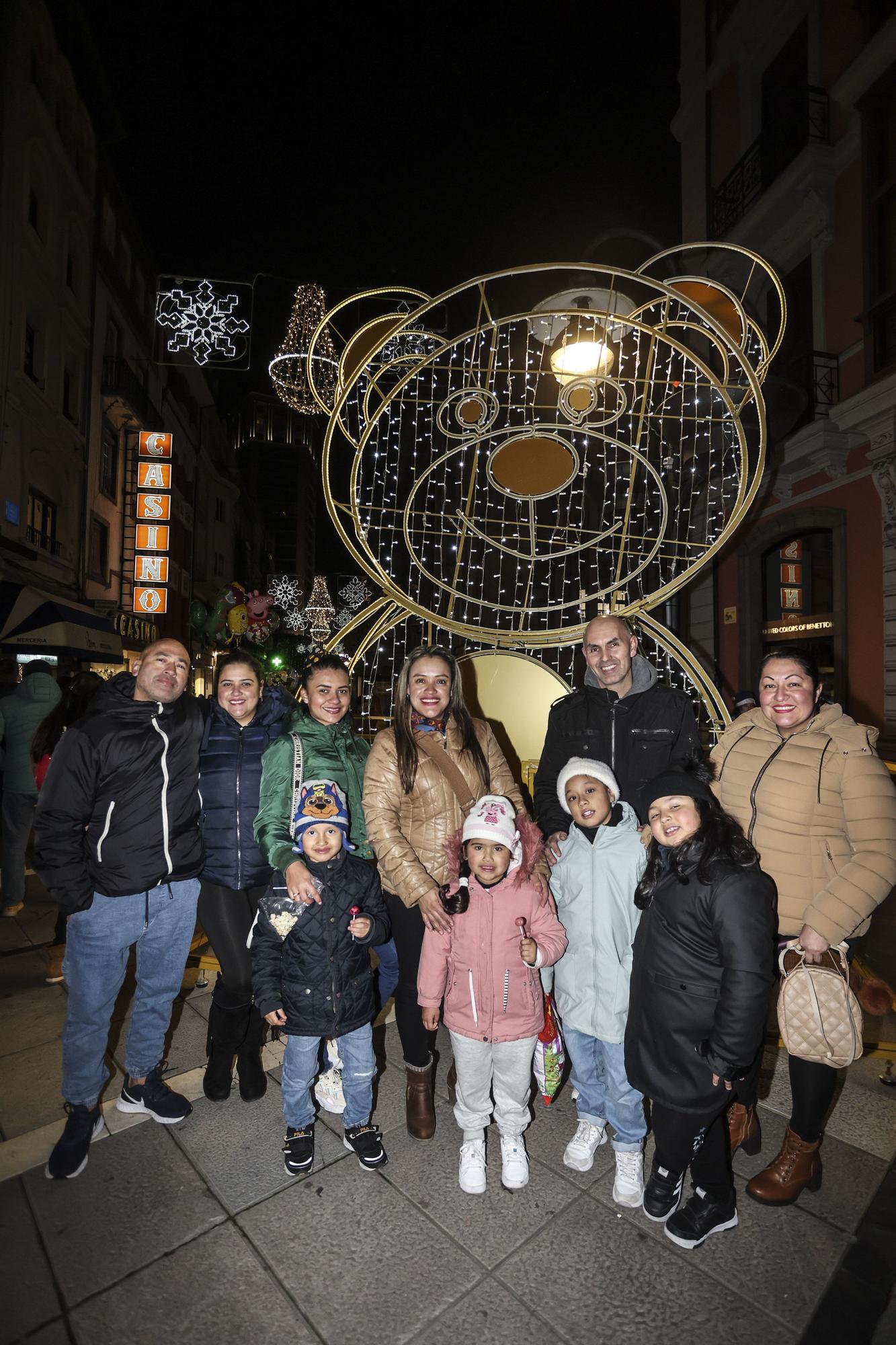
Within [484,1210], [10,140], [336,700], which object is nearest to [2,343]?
[10,140]

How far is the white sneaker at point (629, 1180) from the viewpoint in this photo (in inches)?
91.9

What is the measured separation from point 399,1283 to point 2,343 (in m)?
15.4

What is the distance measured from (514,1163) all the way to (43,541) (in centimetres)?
1573

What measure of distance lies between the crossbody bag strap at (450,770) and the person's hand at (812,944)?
4.33ft

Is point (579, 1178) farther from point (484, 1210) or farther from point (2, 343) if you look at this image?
point (2, 343)

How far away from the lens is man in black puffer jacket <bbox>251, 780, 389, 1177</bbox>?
99.0 inches

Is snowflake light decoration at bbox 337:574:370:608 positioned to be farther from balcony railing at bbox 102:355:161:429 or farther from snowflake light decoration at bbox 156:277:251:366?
snowflake light decoration at bbox 156:277:251:366

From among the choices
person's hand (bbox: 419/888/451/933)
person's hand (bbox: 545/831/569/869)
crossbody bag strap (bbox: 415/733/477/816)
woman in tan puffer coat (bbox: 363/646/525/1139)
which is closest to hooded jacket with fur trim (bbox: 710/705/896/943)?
person's hand (bbox: 545/831/569/869)

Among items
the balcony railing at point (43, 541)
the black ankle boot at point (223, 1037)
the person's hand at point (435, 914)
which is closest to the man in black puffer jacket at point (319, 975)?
the person's hand at point (435, 914)

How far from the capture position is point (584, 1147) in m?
2.56

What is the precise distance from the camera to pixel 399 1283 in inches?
79.2

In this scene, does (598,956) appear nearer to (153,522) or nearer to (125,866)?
(125,866)

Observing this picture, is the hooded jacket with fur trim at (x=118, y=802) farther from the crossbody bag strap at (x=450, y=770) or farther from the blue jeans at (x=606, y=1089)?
the blue jeans at (x=606, y=1089)

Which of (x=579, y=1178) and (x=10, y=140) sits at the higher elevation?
(x=10, y=140)
